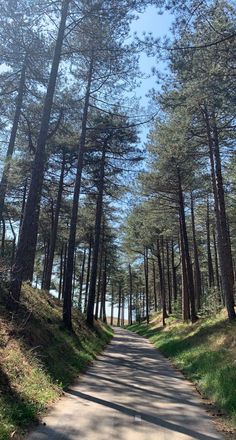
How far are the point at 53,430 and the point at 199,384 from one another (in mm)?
5449

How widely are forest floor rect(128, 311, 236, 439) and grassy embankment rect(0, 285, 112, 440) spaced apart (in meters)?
3.18

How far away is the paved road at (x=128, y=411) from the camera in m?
6.36

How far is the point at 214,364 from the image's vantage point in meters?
11.5

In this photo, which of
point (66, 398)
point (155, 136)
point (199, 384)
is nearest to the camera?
point (66, 398)

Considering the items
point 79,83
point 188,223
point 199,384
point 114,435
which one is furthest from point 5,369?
point 188,223

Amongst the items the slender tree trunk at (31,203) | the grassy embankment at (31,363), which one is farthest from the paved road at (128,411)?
the slender tree trunk at (31,203)

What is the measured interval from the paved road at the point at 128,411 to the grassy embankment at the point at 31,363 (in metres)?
0.30

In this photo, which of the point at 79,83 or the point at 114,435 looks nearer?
the point at 114,435

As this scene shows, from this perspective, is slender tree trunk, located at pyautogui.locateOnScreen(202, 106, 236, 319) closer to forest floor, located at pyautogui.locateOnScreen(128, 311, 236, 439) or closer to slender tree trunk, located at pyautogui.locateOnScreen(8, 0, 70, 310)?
forest floor, located at pyautogui.locateOnScreen(128, 311, 236, 439)

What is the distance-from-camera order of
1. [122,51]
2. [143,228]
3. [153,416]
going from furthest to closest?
[143,228] < [122,51] < [153,416]

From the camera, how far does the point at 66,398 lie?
848 cm

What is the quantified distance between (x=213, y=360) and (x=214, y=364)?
19.5 inches

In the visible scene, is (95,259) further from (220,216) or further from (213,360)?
(213,360)

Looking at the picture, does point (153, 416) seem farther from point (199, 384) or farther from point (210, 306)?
point (210, 306)
